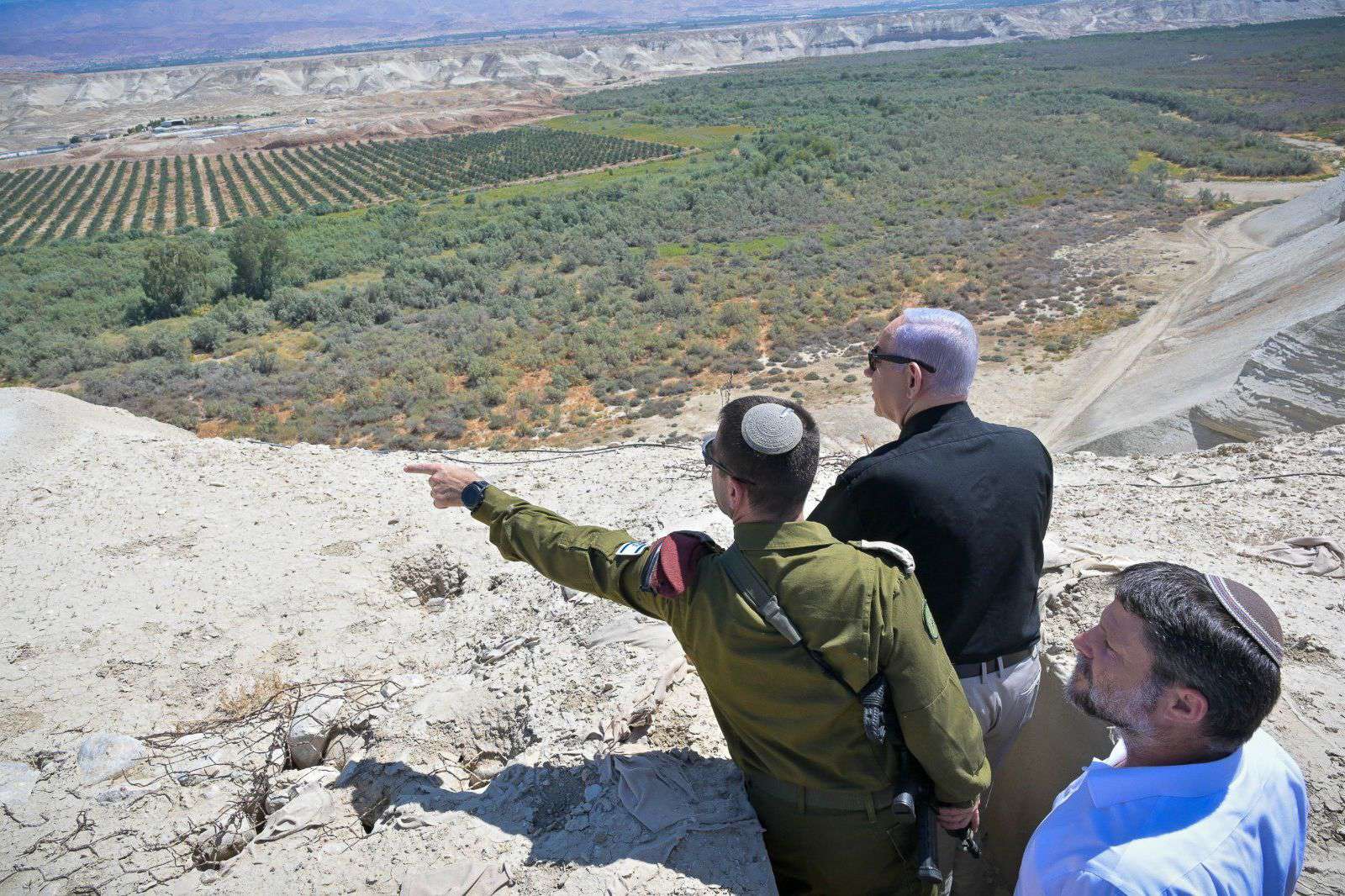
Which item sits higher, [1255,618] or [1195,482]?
[1255,618]

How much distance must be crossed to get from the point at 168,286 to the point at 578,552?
27130mm

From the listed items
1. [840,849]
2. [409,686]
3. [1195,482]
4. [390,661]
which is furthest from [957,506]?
[1195,482]

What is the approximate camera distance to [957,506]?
2443mm

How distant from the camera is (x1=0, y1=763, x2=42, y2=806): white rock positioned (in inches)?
146

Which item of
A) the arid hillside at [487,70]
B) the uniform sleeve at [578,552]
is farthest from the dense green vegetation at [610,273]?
the arid hillside at [487,70]

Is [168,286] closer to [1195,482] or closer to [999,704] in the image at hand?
[1195,482]

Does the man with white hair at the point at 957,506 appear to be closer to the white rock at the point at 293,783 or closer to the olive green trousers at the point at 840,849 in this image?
the olive green trousers at the point at 840,849

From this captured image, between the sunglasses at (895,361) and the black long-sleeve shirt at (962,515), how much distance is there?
0.15 meters

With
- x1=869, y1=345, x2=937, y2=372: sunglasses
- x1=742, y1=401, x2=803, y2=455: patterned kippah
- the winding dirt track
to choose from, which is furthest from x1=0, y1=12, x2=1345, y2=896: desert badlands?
the winding dirt track

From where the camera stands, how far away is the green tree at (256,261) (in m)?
25.3

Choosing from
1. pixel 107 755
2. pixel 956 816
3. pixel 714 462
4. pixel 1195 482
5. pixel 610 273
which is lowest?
pixel 610 273

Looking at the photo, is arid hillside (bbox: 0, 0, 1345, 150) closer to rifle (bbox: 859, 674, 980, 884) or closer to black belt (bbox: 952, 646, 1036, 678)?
black belt (bbox: 952, 646, 1036, 678)

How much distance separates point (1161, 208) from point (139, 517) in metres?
30.6

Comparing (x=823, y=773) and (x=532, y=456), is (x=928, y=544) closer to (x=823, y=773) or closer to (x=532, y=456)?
(x=823, y=773)
